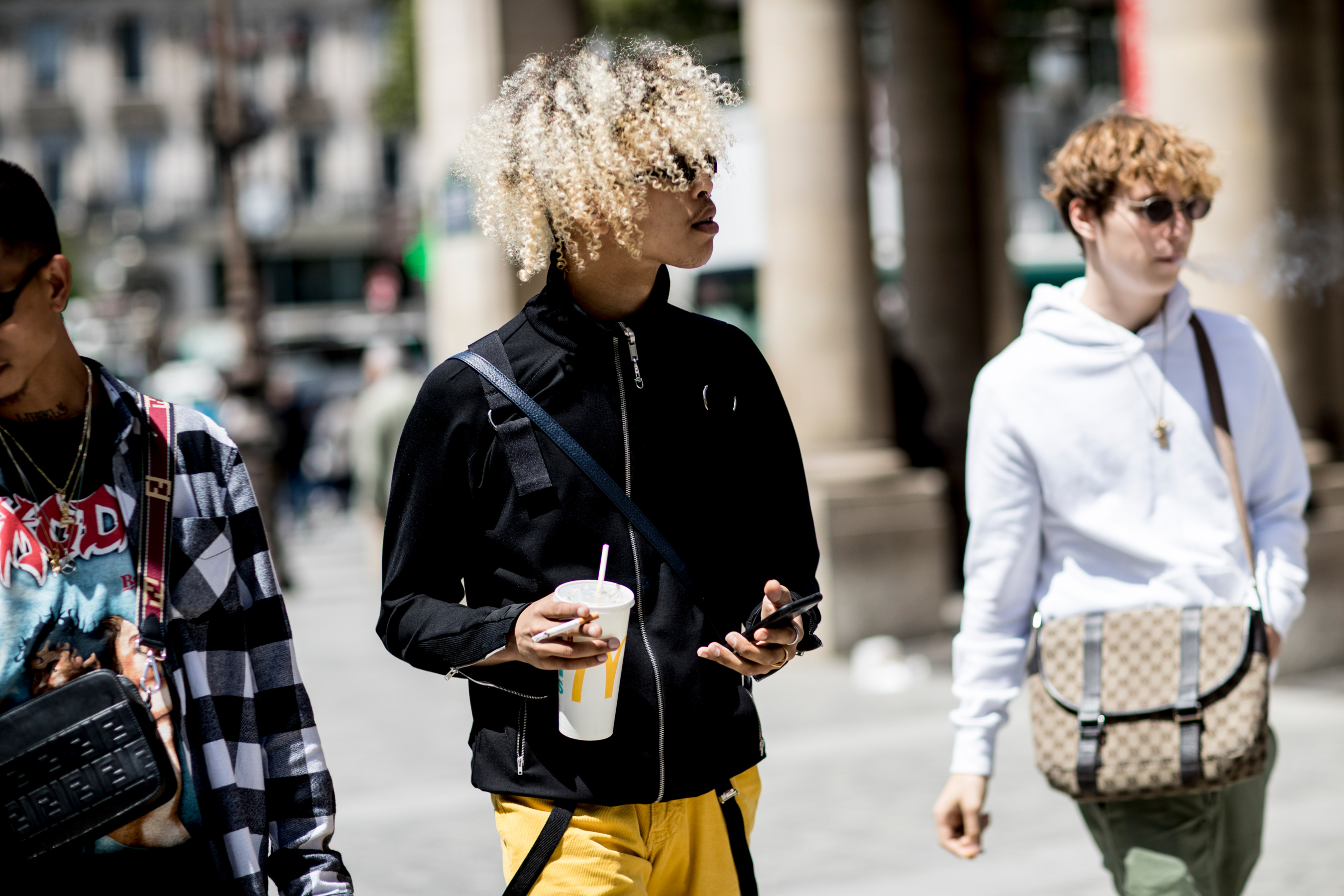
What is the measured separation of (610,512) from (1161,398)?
131 centimetres

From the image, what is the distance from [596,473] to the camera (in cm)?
253

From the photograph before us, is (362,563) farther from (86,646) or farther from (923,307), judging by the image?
(86,646)

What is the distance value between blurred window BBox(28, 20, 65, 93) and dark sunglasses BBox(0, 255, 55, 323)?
65.0 meters

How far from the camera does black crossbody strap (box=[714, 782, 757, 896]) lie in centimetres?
262

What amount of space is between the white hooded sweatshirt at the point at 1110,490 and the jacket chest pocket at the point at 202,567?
155 centimetres

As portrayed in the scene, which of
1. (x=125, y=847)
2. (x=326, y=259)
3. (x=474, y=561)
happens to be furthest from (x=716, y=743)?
(x=326, y=259)

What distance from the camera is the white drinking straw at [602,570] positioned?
2.38m

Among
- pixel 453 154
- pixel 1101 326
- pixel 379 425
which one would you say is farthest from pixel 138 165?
pixel 1101 326

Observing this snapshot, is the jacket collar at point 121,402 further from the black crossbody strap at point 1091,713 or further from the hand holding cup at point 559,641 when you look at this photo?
the black crossbody strap at point 1091,713

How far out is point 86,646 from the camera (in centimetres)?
217

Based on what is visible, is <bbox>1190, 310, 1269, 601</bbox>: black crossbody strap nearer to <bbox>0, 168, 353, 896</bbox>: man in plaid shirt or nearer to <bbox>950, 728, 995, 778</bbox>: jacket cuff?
<bbox>950, 728, 995, 778</bbox>: jacket cuff

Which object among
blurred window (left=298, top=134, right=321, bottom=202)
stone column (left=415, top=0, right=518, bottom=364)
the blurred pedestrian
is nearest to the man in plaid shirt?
stone column (left=415, top=0, right=518, bottom=364)

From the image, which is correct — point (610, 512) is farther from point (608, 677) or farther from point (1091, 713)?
point (1091, 713)

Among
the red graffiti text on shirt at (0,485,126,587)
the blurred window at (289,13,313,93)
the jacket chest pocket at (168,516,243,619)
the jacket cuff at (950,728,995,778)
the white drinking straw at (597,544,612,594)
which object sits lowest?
the jacket cuff at (950,728,995,778)
